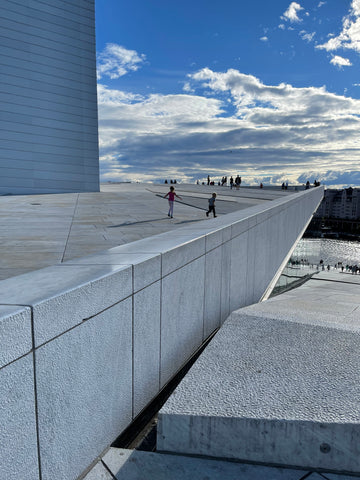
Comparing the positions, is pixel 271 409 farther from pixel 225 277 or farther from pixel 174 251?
pixel 225 277

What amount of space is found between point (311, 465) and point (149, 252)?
9.07 ft

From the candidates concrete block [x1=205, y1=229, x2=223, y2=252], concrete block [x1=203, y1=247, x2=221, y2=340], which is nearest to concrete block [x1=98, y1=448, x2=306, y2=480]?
concrete block [x1=203, y1=247, x2=221, y2=340]

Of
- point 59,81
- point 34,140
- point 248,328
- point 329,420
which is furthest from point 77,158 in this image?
point 329,420

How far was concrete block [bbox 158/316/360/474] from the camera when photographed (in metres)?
3.36

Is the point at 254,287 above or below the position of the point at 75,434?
below

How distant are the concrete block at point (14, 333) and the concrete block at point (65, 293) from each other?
0.08 meters

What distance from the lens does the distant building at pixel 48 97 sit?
106 ft

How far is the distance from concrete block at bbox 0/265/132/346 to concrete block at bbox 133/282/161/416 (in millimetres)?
420

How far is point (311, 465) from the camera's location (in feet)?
11.1

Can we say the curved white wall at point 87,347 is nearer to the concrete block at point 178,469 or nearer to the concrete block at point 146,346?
the concrete block at point 146,346

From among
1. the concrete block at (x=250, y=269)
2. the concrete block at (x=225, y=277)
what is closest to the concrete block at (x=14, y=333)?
the concrete block at (x=225, y=277)

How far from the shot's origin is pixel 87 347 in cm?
320

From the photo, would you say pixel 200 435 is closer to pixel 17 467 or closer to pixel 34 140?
pixel 17 467

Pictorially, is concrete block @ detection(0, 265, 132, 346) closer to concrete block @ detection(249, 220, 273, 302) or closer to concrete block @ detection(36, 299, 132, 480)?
concrete block @ detection(36, 299, 132, 480)
